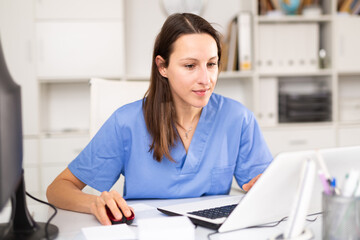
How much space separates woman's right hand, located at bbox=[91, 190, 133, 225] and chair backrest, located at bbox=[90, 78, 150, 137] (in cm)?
53

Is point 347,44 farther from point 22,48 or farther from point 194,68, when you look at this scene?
point 22,48

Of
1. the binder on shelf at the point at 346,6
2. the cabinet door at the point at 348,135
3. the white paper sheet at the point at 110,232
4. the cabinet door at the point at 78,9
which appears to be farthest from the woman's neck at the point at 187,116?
the binder on shelf at the point at 346,6

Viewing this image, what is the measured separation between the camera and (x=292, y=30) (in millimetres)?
2904

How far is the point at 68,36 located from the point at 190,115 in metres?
1.60

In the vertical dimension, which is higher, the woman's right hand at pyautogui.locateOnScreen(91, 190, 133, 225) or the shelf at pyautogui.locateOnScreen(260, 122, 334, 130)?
the shelf at pyautogui.locateOnScreen(260, 122, 334, 130)

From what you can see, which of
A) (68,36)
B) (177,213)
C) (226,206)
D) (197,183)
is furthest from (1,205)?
(68,36)

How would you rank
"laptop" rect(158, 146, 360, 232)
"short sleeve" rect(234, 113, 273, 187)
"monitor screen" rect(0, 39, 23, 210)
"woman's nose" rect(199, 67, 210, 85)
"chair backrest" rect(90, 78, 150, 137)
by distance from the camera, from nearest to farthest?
"monitor screen" rect(0, 39, 23, 210) → "laptop" rect(158, 146, 360, 232) → "woman's nose" rect(199, 67, 210, 85) → "short sleeve" rect(234, 113, 273, 187) → "chair backrest" rect(90, 78, 150, 137)

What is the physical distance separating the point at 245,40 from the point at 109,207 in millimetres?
2118

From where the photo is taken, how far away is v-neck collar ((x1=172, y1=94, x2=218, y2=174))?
1334 mm

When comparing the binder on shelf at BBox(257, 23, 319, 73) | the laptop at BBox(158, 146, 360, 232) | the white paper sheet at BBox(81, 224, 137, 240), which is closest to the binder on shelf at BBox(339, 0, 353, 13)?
the binder on shelf at BBox(257, 23, 319, 73)

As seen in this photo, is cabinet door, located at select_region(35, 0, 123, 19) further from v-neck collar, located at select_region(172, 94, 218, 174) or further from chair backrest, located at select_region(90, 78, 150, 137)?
v-neck collar, located at select_region(172, 94, 218, 174)

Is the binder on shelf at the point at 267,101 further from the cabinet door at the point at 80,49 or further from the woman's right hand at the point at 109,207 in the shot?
the woman's right hand at the point at 109,207

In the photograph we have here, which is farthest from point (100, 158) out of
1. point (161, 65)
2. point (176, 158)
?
point (161, 65)

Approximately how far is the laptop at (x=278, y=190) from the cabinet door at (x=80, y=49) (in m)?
1.99
